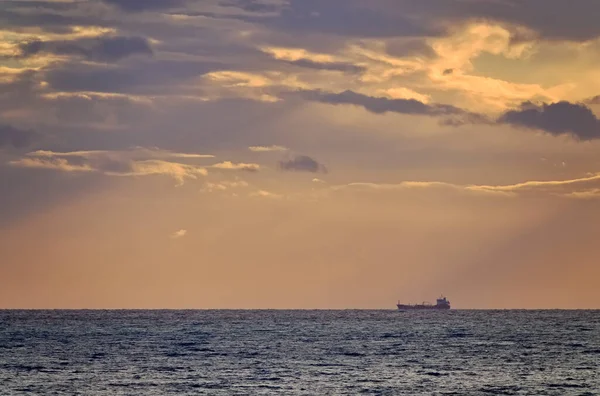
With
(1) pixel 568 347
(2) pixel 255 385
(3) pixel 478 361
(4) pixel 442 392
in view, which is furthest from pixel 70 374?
(1) pixel 568 347

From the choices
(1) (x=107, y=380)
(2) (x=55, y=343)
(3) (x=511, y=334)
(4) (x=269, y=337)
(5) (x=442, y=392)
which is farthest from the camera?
(3) (x=511, y=334)

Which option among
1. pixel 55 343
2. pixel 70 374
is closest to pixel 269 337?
pixel 55 343

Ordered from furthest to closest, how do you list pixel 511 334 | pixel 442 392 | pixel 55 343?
1. pixel 511 334
2. pixel 55 343
3. pixel 442 392

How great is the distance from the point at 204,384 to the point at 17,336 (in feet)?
296

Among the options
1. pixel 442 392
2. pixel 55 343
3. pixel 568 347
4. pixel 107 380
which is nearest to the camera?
pixel 442 392

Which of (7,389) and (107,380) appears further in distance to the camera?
(107,380)

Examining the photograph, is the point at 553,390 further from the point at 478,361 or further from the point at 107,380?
the point at 107,380

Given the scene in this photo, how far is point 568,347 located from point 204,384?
65.2 metres

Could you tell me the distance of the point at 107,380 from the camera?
3588 inches

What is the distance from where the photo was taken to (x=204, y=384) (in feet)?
289

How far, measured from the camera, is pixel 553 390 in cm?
8394

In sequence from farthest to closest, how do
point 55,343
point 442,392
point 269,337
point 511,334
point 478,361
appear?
point 511,334 < point 269,337 < point 55,343 < point 478,361 < point 442,392

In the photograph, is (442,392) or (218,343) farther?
(218,343)

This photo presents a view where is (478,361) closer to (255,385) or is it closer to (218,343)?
(255,385)
